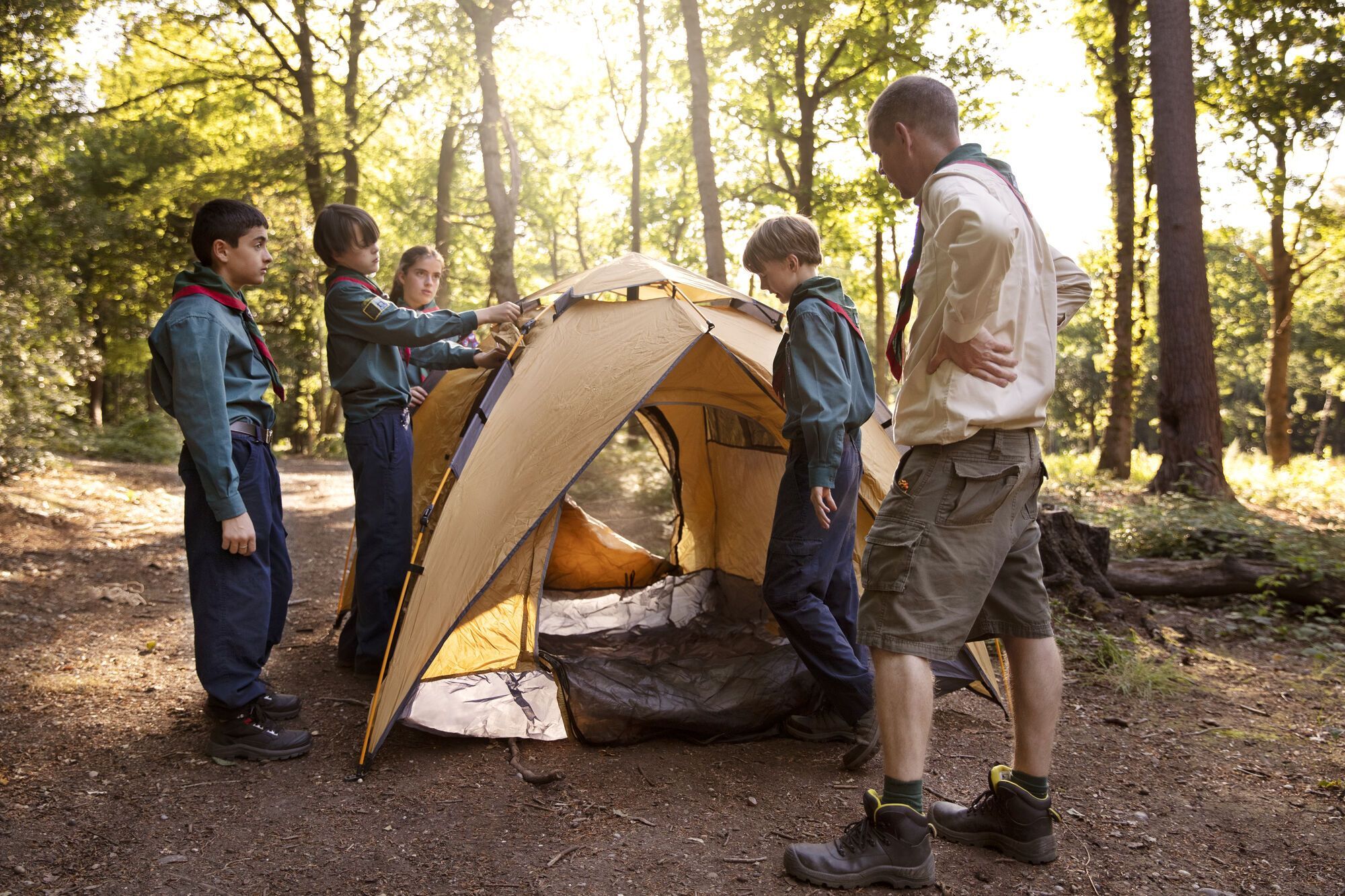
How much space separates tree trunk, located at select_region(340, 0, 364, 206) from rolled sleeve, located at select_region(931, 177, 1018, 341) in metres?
13.1

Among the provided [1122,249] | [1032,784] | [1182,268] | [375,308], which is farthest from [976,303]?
[1122,249]

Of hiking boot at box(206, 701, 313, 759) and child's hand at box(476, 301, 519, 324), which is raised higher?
child's hand at box(476, 301, 519, 324)

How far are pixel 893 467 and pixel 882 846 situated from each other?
170cm

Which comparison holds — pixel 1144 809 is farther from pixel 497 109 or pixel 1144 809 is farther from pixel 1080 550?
pixel 497 109

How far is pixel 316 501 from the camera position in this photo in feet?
32.5

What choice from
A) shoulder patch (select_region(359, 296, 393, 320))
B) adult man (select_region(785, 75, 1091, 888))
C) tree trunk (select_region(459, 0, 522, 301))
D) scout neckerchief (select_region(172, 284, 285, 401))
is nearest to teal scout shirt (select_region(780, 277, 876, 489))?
adult man (select_region(785, 75, 1091, 888))

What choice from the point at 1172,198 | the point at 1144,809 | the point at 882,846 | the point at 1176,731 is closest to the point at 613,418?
the point at 882,846

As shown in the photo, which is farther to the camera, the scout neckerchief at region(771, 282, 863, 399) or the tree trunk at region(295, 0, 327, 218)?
the tree trunk at region(295, 0, 327, 218)

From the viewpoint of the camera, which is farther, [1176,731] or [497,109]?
[497,109]

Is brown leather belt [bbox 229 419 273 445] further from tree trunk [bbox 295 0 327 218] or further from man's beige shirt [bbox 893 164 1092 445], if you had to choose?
tree trunk [bbox 295 0 327 218]

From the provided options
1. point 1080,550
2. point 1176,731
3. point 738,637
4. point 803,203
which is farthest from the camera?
point 803,203

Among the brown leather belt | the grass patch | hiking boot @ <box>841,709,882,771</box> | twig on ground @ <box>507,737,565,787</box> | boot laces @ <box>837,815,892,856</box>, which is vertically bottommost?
the grass patch

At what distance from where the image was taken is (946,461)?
86.7 inches

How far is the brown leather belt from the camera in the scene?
10.2ft
